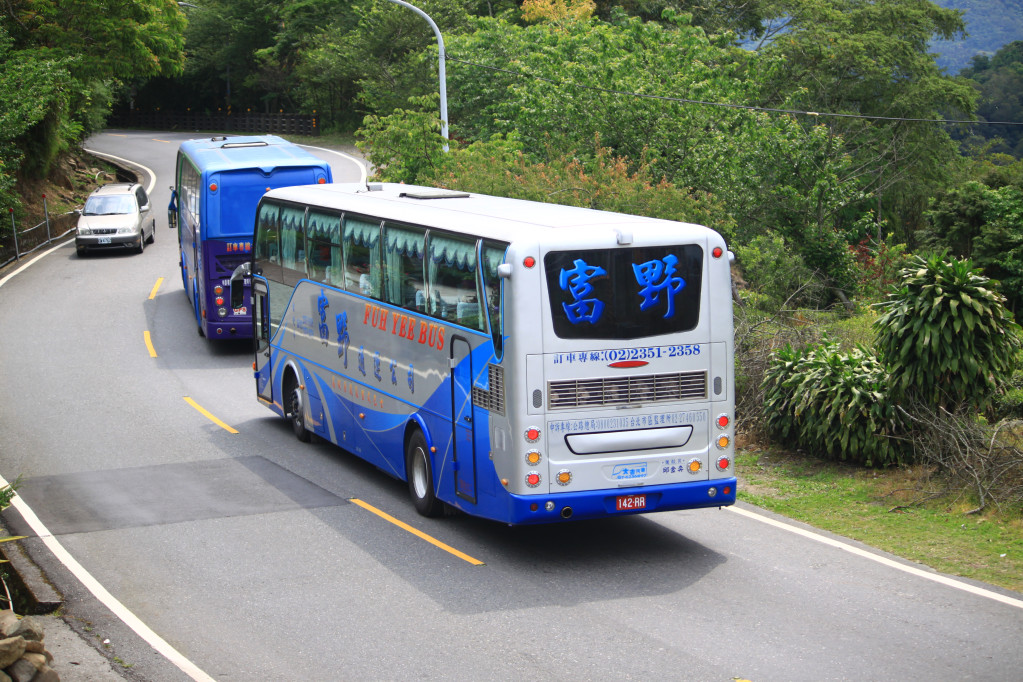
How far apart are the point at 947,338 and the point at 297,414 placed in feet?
29.2

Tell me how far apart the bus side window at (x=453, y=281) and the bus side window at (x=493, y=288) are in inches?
8.1

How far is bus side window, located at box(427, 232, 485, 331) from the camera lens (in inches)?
429

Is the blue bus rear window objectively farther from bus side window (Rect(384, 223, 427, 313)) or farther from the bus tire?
bus side window (Rect(384, 223, 427, 313))

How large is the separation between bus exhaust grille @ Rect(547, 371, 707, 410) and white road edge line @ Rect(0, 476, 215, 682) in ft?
12.3

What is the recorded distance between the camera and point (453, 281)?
11.3 metres

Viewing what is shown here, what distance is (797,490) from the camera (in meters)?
13.2

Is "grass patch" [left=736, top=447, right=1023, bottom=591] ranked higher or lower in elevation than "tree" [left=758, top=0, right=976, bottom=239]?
lower

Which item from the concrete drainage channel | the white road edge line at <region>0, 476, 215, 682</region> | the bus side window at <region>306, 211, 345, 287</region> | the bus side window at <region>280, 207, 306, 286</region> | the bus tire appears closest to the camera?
the concrete drainage channel

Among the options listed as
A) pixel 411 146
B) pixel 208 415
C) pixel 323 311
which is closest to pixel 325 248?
pixel 323 311

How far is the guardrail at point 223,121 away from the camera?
229 feet

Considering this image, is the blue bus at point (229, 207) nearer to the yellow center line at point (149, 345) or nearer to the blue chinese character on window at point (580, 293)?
the yellow center line at point (149, 345)

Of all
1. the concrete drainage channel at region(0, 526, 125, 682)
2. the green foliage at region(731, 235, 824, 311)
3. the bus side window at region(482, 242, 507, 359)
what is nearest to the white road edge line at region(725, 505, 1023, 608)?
the bus side window at region(482, 242, 507, 359)

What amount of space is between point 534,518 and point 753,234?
22.0 m

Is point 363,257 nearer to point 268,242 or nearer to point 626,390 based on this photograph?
point 268,242
